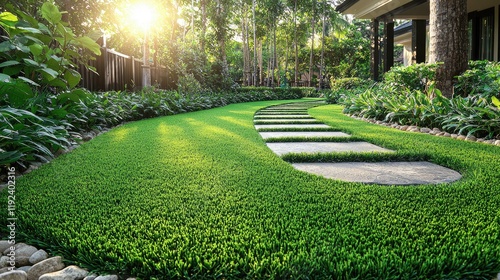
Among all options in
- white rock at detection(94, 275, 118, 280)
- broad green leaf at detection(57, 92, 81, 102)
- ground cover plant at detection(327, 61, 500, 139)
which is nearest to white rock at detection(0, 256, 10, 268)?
white rock at detection(94, 275, 118, 280)

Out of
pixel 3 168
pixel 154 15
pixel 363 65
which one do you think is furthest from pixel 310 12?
pixel 3 168

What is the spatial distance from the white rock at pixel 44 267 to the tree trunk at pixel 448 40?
20.3ft

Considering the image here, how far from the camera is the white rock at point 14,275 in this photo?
1327 mm

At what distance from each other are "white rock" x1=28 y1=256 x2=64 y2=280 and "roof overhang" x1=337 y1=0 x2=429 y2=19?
11447 millimetres

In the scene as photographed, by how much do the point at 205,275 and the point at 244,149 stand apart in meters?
2.34

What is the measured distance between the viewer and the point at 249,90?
686 inches

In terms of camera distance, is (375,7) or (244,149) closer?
(244,149)

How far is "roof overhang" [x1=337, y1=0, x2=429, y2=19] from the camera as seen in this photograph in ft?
37.1

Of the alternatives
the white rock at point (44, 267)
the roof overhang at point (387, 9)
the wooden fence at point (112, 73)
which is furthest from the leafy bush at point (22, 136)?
the roof overhang at point (387, 9)

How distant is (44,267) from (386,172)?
2184 mm

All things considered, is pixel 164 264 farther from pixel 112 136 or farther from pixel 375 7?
pixel 375 7

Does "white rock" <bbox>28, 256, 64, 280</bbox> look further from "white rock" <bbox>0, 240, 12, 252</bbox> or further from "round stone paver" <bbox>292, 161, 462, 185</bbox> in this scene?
"round stone paver" <bbox>292, 161, 462, 185</bbox>

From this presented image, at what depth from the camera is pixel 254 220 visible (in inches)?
68.7

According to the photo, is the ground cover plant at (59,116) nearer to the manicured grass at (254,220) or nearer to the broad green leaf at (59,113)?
the broad green leaf at (59,113)
